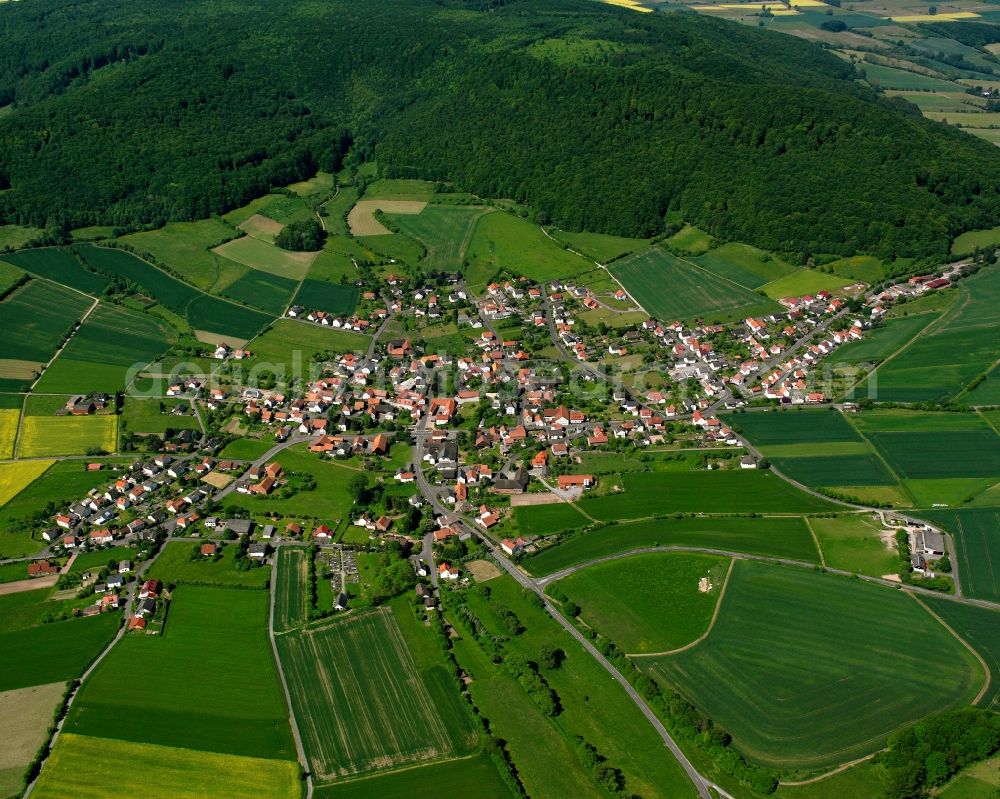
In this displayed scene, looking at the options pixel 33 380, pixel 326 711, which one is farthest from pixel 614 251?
pixel 326 711

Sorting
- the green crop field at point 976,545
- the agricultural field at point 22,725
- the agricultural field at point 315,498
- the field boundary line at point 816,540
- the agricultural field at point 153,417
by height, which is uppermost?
the green crop field at point 976,545

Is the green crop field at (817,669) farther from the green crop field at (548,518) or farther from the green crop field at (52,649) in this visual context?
the green crop field at (52,649)

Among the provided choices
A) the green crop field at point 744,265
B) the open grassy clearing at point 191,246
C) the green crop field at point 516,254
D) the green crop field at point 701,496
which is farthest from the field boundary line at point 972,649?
the open grassy clearing at point 191,246

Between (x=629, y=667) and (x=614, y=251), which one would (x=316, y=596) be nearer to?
(x=629, y=667)

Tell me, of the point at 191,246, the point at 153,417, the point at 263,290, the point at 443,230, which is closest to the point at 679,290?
the point at 443,230

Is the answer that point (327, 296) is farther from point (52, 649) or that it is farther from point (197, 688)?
point (197, 688)

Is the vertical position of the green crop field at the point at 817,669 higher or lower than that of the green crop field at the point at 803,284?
lower

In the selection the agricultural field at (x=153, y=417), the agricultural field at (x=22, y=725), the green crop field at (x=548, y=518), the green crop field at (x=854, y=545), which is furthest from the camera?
the agricultural field at (x=153, y=417)

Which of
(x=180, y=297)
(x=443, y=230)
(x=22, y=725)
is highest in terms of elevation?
(x=443, y=230)
